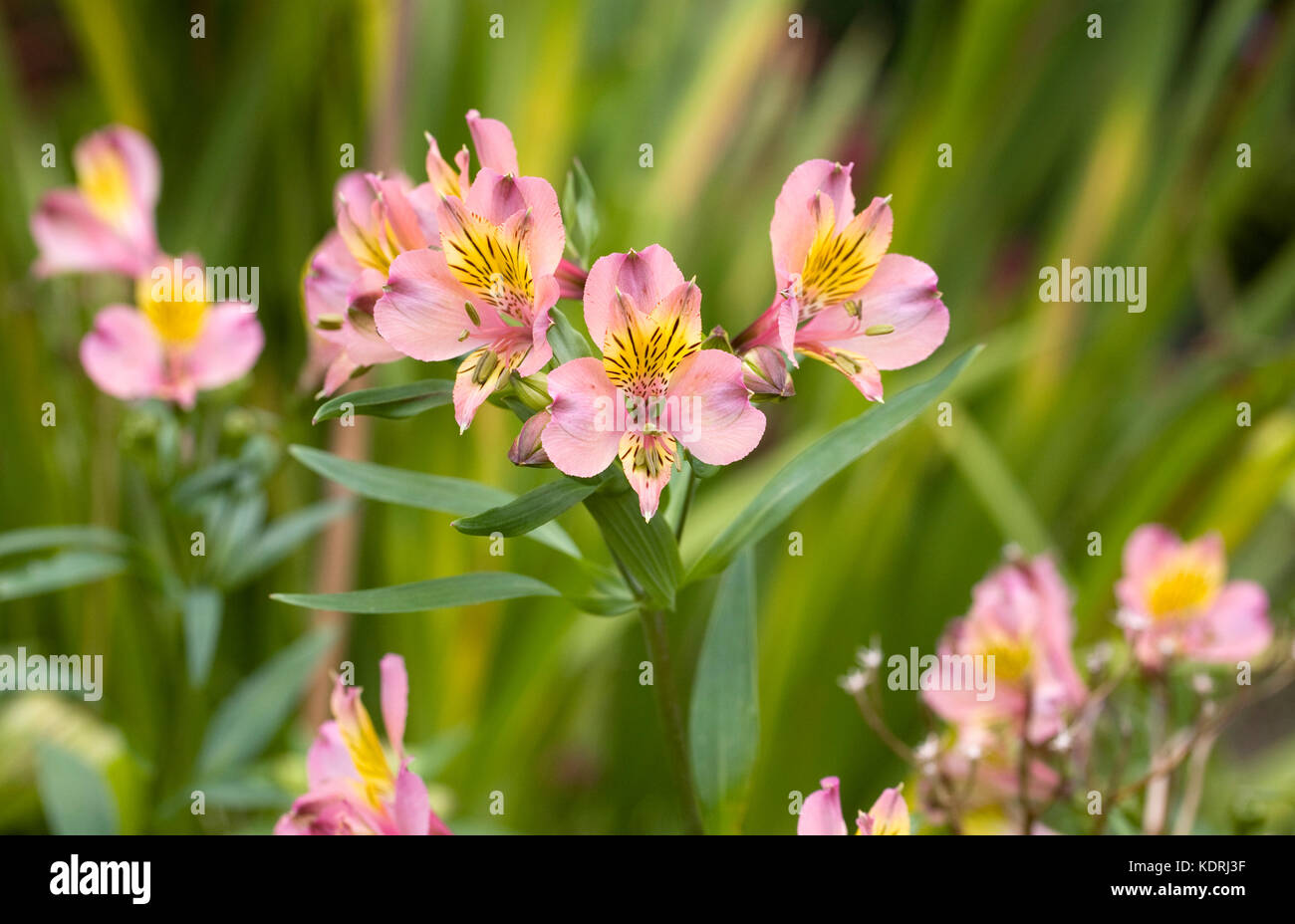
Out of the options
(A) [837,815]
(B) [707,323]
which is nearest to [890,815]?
(A) [837,815]

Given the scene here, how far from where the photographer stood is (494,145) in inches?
11.9

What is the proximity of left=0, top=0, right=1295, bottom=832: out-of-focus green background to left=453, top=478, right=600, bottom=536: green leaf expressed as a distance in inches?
16.7

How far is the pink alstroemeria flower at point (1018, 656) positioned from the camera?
0.47m

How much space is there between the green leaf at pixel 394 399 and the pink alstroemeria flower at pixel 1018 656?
0.27 m

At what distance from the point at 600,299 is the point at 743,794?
0.17 m

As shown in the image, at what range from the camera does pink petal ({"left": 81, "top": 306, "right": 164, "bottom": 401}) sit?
0.55m

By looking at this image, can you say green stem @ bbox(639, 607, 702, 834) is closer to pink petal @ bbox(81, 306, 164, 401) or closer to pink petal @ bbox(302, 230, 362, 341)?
pink petal @ bbox(302, 230, 362, 341)

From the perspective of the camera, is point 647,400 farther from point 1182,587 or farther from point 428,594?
point 1182,587

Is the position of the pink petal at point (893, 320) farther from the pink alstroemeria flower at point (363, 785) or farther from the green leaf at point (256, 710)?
the green leaf at point (256, 710)

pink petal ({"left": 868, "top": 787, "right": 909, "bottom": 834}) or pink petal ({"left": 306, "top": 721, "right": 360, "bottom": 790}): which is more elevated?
pink petal ({"left": 306, "top": 721, "right": 360, "bottom": 790})

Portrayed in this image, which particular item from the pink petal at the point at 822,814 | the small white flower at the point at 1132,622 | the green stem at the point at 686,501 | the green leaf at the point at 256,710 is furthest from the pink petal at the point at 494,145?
the green leaf at the point at 256,710

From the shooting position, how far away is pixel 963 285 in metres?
1.13

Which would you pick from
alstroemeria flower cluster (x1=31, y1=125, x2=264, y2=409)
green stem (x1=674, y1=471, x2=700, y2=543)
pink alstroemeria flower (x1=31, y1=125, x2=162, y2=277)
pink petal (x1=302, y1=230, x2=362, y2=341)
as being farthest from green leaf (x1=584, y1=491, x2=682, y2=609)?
pink alstroemeria flower (x1=31, y1=125, x2=162, y2=277)

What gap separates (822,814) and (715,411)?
13cm
